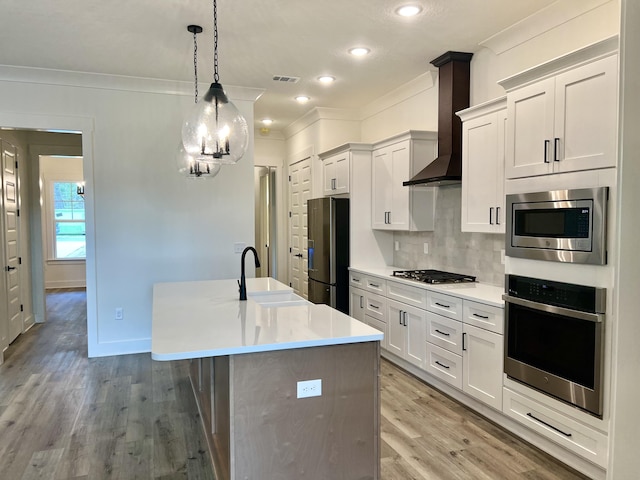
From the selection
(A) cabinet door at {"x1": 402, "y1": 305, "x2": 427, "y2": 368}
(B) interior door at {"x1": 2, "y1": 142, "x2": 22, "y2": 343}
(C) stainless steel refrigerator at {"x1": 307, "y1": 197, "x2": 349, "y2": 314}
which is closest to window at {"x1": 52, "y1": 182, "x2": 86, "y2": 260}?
(B) interior door at {"x1": 2, "y1": 142, "x2": 22, "y2": 343}

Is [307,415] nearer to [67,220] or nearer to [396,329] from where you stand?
[396,329]

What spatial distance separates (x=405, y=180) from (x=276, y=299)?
1974mm

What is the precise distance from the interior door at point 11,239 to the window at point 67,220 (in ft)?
13.8

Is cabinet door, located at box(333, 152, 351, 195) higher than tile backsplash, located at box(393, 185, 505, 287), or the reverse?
cabinet door, located at box(333, 152, 351, 195)

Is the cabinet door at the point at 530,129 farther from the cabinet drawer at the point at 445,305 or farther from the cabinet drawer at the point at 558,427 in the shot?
the cabinet drawer at the point at 558,427

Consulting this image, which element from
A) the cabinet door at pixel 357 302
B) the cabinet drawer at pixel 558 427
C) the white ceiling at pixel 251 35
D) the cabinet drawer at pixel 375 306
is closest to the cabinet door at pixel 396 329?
the cabinet drawer at pixel 375 306

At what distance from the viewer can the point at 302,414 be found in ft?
6.61

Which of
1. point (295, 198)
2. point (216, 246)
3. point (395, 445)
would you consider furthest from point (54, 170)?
point (395, 445)

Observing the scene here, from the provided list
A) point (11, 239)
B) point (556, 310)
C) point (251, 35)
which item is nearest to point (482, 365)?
point (556, 310)

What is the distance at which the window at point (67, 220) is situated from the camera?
30.9 ft

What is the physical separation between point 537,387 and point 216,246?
136 inches

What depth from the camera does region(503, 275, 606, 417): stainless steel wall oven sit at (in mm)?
2330

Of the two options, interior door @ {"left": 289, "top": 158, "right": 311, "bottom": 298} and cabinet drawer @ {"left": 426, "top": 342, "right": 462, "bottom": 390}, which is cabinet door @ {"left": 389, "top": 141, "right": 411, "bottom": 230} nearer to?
cabinet drawer @ {"left": 426, "top": 342, "right": 462, "bottom": 390}

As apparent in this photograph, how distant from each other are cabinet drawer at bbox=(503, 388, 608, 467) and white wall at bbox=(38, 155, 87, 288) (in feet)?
28.8
